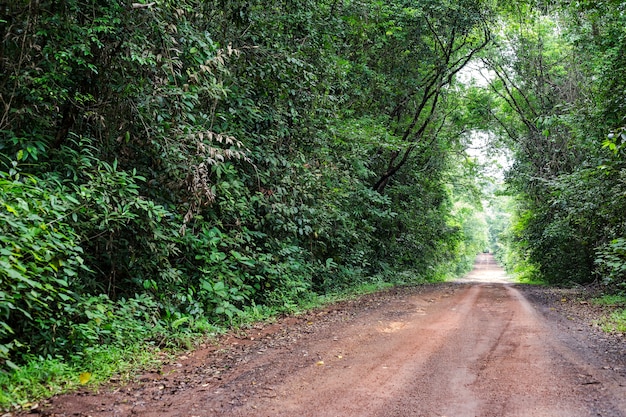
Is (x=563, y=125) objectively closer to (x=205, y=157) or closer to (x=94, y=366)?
(x=205, y=157)

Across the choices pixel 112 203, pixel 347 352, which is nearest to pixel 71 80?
pixel 112 203

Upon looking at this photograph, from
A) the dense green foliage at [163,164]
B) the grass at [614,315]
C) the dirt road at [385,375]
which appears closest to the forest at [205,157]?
the dense green foliage at [163,164]

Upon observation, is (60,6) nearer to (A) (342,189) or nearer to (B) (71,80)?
(B) (71,80)

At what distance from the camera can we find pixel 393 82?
1720cm

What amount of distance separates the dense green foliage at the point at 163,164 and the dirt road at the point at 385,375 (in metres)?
1.05

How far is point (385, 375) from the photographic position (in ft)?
16.5

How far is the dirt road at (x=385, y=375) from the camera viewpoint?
4.05 meters

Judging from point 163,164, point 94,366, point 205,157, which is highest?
point 205,157

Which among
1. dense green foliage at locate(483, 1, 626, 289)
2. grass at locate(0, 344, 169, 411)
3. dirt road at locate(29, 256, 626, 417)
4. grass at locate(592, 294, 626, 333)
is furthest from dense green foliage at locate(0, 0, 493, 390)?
dense green foliage at locate(483, 1, 626, 289)

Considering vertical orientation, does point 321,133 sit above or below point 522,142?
below

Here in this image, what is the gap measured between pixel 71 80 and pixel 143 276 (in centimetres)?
287

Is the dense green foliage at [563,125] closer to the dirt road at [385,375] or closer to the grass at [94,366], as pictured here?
the dirt road at [385,375]

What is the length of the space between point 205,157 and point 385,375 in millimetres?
3788

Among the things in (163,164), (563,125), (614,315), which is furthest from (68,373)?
(563,125)
